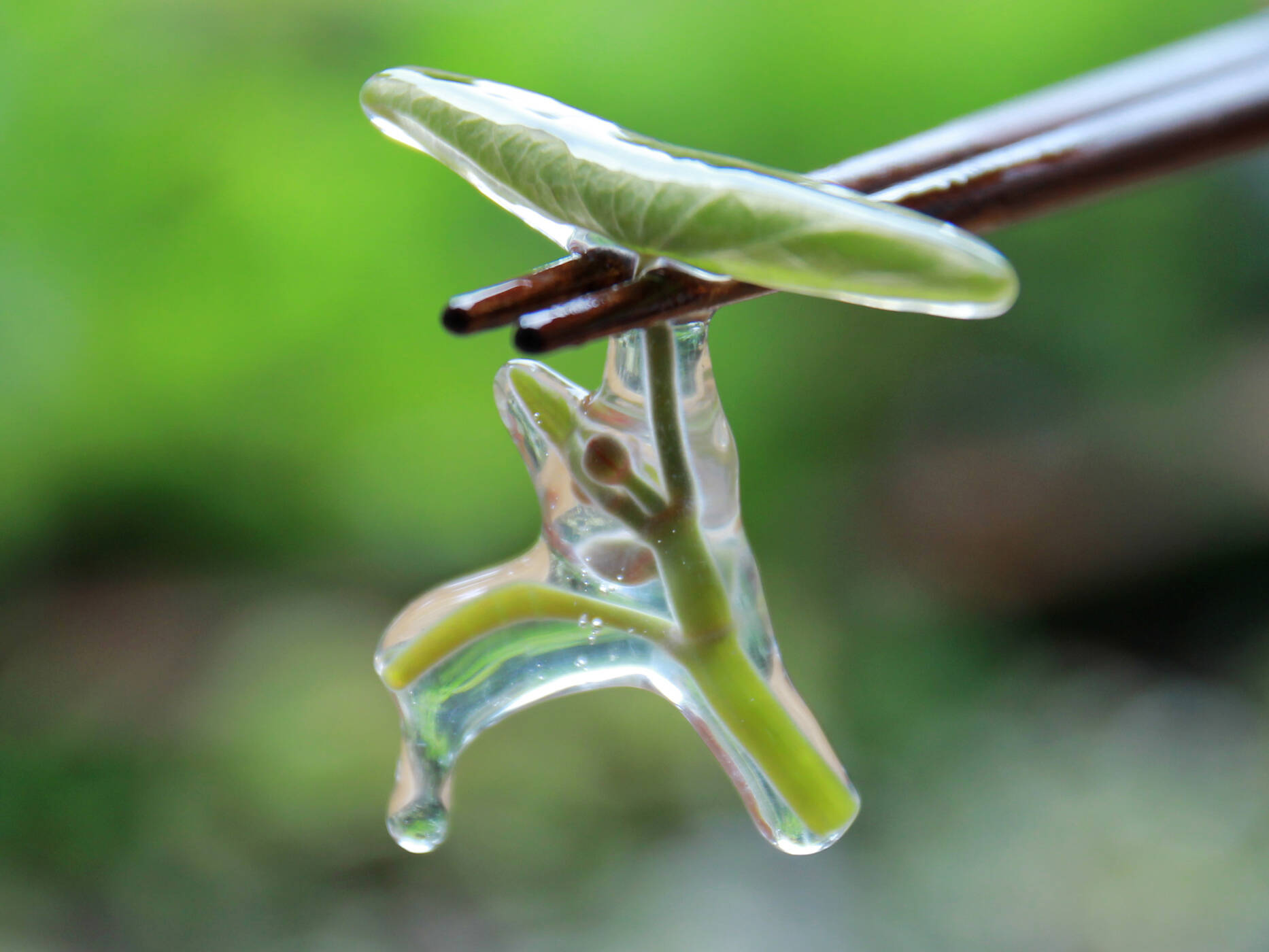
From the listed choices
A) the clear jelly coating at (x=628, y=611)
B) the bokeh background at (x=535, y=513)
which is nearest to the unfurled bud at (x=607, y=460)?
the clear jelly coating at (x=628, y=611)

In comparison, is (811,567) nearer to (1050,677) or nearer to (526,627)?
(1050,677)

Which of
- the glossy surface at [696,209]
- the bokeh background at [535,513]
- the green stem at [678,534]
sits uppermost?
the glossy surface at [696,209]

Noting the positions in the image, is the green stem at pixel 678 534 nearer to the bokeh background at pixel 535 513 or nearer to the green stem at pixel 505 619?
the green stem at pixel 505 619

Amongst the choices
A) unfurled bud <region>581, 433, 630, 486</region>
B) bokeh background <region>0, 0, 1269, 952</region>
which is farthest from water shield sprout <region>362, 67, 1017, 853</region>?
bokeh background <region>0, 0, 1269, 952</region>

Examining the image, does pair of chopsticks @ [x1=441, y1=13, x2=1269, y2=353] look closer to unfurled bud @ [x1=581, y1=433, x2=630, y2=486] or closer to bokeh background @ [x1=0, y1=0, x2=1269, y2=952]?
unfurled bud @ [x1=581, y1=433, x2=630, y2=486]

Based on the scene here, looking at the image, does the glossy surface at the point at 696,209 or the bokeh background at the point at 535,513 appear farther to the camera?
the bokeh background at the point at 535,513

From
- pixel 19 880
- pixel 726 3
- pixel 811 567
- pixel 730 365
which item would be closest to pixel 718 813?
pixel 811 567

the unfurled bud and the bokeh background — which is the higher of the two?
the unfurled bud
